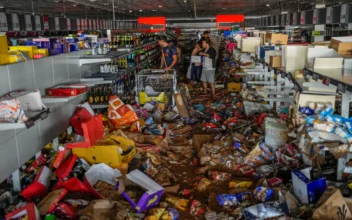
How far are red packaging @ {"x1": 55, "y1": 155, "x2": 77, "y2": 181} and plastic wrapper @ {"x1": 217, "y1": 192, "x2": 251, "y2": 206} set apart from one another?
1.59 metres

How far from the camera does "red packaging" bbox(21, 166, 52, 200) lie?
3818mm

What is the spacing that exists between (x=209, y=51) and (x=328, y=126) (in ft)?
24.5

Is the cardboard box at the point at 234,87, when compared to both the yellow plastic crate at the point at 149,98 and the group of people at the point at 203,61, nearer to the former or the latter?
the group of people at the point at 203,61

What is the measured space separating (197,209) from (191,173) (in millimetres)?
1189

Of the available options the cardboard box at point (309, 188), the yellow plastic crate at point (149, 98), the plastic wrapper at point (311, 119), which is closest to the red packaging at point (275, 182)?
the cardboard box at point (309, 188)

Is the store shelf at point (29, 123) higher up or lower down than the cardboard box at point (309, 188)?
higher up

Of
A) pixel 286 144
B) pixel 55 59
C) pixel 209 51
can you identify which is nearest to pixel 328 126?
pixel 286 144

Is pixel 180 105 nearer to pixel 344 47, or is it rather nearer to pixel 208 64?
pixel 208 64

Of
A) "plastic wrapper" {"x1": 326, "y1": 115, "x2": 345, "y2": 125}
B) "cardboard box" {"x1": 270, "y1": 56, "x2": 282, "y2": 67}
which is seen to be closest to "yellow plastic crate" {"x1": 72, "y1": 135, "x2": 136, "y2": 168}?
"plastic wrapper" {"x1": 326, "y1": 115, "x2": 345, "y2": 125}

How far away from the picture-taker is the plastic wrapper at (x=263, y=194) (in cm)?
390

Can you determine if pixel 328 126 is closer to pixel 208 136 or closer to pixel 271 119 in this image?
pixel 271 119

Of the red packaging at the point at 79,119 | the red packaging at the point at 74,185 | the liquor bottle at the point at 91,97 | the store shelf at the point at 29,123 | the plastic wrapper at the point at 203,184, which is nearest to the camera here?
the store shelf at the point at 29,123

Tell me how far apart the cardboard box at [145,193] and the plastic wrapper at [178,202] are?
0.17m

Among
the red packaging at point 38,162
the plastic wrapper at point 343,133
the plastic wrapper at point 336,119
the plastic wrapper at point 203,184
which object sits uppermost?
the plastic wrapper at point 336,119
